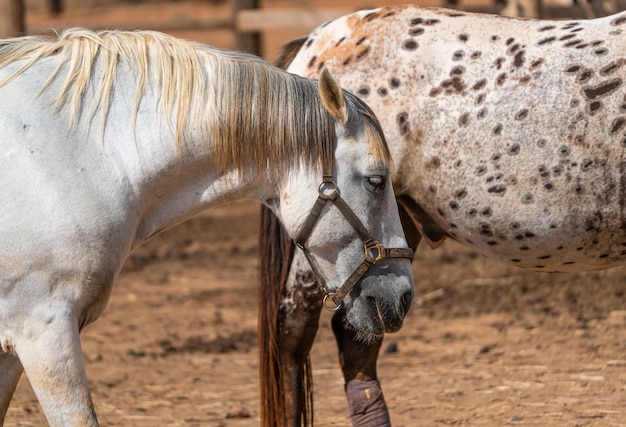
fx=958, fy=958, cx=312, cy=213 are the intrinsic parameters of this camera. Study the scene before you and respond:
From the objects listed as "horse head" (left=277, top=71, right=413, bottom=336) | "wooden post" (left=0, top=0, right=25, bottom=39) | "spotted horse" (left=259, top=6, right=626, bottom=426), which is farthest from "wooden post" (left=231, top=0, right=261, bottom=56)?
"horse head" (left=277, top=71, right=413, bottom=336)

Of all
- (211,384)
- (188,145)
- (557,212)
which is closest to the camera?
(188,145)

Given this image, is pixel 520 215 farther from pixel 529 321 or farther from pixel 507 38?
pixel 529 321

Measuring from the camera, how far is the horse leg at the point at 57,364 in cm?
276

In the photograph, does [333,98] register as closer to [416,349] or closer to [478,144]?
[478,144]

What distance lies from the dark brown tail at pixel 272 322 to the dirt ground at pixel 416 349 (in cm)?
56

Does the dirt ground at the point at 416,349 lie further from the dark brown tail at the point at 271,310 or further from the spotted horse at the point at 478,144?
the spotted horse at the point at 478,144

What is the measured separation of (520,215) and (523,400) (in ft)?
4.34

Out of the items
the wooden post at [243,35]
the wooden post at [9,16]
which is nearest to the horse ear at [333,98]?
the wooden post at [9,16]

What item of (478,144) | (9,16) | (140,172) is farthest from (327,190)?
(9,16)

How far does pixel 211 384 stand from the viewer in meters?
5.08

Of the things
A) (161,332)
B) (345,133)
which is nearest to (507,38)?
(345,133)

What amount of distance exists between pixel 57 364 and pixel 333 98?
1129mm

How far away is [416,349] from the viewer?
18.5 ft

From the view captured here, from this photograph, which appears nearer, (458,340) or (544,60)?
(544,60)
